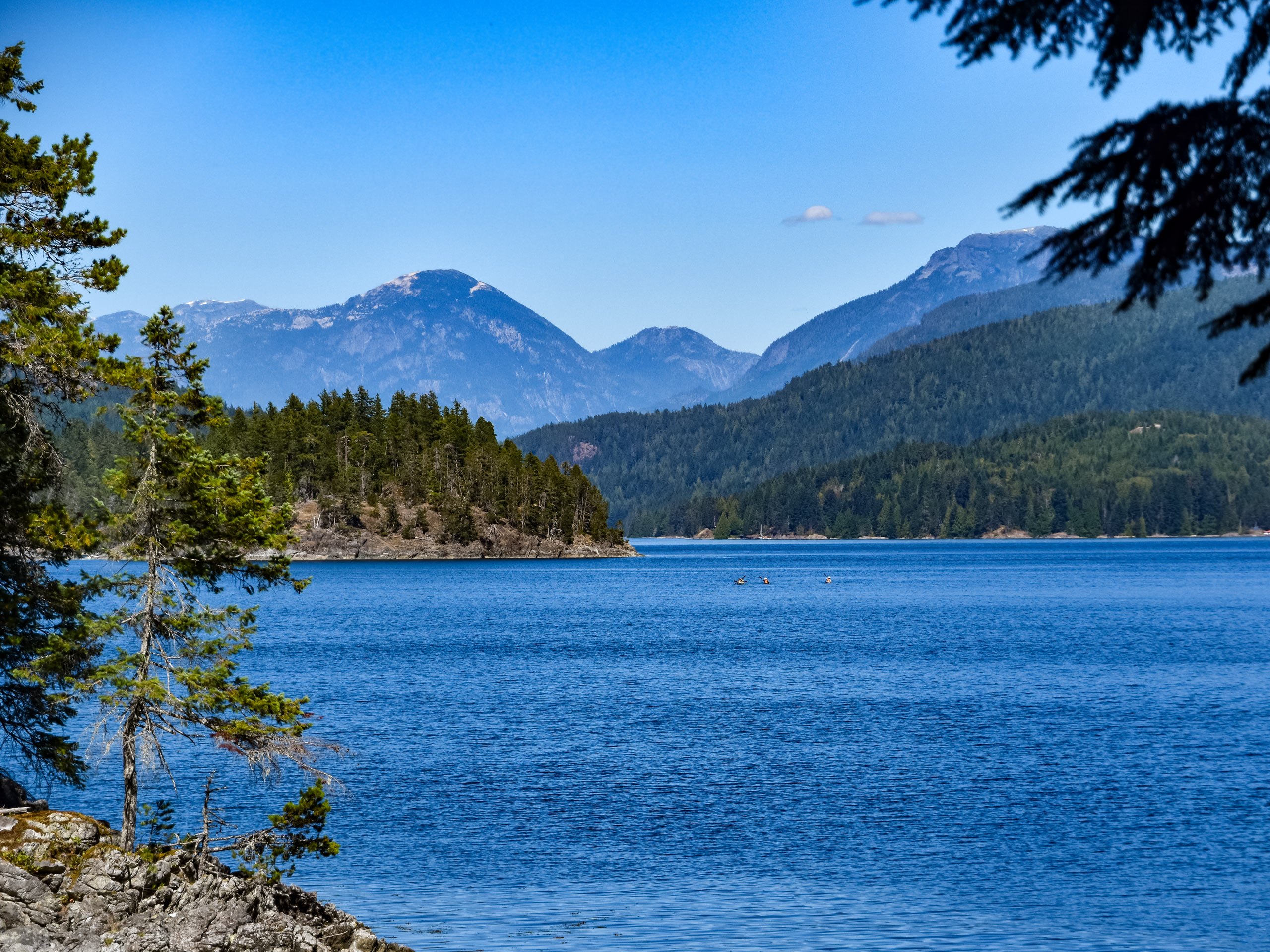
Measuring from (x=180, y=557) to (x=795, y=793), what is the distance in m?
22.8

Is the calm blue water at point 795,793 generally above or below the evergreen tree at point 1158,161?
below

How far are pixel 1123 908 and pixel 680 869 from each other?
34.3ft

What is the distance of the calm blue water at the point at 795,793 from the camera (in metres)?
26.4

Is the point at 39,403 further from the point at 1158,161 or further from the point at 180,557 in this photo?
the point at 1158,161

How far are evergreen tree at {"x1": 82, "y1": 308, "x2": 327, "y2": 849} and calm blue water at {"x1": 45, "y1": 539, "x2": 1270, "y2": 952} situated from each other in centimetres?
667

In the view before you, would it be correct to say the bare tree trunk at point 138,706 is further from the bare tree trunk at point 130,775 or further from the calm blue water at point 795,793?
the calm blue water at point 795,793

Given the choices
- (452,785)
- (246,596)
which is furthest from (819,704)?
(246,596)

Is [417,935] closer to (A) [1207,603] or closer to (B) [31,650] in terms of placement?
(B) [31,650]

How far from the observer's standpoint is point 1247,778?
39.2m

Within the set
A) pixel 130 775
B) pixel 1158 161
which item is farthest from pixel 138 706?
pixel 1158 161

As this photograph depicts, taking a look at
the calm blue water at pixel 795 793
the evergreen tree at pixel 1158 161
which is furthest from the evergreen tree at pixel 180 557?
the evergreen tree at pixel 1158 161

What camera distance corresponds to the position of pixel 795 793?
124 feet

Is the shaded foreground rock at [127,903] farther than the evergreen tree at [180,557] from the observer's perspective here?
No

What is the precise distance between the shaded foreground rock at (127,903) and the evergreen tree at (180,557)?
0.89 m
